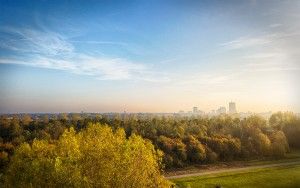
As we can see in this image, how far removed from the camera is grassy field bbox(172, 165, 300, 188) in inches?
2488

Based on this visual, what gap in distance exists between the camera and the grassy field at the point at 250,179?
207 feet

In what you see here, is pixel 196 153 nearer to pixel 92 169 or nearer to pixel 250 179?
pixel 250 179

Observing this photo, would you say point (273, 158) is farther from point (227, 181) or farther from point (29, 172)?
point (29, 172)

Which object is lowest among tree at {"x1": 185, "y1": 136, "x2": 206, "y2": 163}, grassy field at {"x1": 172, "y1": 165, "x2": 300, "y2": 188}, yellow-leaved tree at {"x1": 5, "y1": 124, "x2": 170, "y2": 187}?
grassy field at {"x1": 172, "y1": 165, "x2": 300, "y2": 188}

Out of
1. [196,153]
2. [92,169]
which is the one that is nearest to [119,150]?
[92,169]

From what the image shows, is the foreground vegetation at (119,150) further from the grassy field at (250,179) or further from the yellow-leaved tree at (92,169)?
the grassy field at (250,179)

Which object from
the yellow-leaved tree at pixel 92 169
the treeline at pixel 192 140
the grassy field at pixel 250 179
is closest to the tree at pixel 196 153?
the treeline at pixel 192 140

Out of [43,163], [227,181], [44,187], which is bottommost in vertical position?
[227,181]

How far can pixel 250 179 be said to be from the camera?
6744 centimetres

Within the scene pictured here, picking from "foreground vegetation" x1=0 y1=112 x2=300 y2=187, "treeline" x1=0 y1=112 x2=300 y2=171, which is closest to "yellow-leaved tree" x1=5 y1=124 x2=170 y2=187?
"foreground vegetation" x1=0 y1=112 x2=300 y2=187

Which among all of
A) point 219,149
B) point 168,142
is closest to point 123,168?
point 168,142

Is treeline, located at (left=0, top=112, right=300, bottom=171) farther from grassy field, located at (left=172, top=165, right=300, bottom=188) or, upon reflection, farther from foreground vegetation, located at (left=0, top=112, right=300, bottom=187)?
grassy field, located at (left=172, top=165, right=300, bottom=188)

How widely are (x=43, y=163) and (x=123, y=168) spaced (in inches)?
244

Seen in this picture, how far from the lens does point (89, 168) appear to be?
1127 inches
